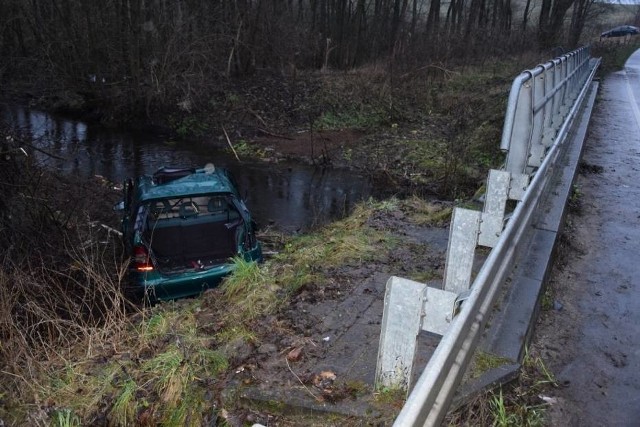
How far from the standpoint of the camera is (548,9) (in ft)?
108

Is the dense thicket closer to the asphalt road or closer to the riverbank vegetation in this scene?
the riverbank vegetation

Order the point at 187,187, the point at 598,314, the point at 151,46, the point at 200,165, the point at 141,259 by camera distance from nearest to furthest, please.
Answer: the point at 598,314
the point at 141,259
the point at 187,187
the point at 200,165
the point at 151,46

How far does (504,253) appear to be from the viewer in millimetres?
3215

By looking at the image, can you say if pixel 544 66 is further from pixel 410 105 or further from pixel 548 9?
pixel 548 9

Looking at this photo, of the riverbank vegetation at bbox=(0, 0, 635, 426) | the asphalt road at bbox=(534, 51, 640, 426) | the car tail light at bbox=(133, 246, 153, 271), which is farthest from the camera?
the car tail light at bbox=(133, 246, 153, 271)

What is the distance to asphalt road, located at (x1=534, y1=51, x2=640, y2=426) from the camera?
9.57ft

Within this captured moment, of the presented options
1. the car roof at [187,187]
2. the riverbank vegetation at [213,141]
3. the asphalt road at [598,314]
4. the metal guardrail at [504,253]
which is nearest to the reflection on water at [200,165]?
the riverbank vegetation at [213,141]

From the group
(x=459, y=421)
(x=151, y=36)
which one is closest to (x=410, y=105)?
(x=151, y=36)

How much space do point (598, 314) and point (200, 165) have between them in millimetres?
13892

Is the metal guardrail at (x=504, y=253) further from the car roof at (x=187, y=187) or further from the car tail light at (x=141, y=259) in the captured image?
the car tail light at (x=141, y=259)

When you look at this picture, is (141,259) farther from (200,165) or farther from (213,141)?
(213,141)

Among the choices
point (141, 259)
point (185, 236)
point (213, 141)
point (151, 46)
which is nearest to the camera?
point (141, 259)

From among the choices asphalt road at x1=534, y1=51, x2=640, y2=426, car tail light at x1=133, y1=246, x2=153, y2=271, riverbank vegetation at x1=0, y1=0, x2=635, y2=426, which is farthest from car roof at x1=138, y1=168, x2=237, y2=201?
asphalt road at x1=534, y1=51, x2=640, y2=426

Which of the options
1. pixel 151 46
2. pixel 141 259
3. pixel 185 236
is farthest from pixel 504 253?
pixel 151 46
